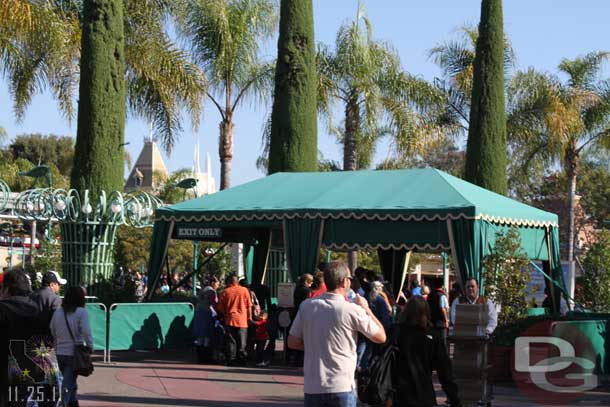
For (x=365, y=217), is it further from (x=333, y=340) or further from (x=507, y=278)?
(x=333, y=340)

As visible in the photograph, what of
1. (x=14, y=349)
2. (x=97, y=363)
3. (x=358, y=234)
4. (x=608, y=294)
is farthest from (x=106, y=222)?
(x=14, y=349)

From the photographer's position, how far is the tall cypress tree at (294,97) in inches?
1059

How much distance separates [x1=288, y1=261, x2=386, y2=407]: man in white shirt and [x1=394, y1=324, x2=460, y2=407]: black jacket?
123cm

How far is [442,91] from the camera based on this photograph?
1437 inches

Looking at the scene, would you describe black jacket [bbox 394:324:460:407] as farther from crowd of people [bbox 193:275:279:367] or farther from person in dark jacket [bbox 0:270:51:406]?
crowd of people [bbox 193:275:279:367]

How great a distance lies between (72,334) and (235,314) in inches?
310

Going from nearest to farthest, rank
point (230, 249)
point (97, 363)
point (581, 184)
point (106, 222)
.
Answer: point (97, 363) < point (106, 222) < point (230, 249) < point (581, 184)

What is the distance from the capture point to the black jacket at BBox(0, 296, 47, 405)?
8.62m

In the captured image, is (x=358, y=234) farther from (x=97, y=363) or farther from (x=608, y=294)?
(x=608, y=294)

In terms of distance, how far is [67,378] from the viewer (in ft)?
35.4

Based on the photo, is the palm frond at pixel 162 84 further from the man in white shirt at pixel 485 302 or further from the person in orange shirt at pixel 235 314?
the man in white shirt at pixel 485 302

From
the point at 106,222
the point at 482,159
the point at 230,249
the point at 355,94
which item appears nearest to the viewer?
the point at 106,222

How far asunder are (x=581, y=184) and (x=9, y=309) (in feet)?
206

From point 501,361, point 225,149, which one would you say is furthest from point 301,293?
point 225,149
